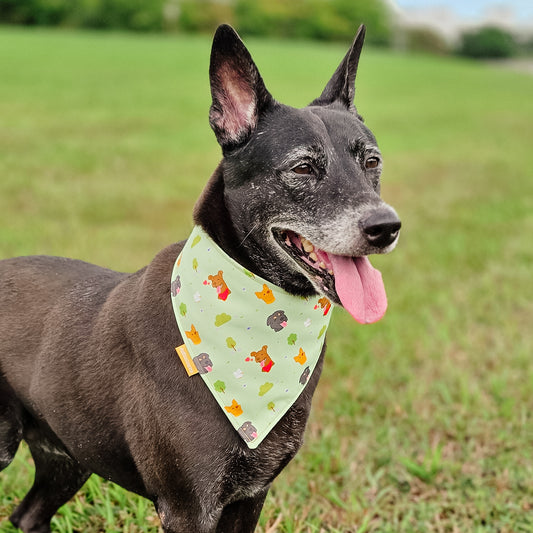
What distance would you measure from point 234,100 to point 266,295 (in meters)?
0.71

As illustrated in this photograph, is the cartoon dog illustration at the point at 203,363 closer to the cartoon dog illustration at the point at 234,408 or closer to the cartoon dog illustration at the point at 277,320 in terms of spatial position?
the cartoon dog illustration at the point at 234,408

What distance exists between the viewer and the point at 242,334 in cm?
246

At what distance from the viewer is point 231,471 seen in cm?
230

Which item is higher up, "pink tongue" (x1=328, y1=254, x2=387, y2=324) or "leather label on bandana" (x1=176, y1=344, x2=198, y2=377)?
"pink tongue" (x1=328, y1=254, x2=387, y2=324)

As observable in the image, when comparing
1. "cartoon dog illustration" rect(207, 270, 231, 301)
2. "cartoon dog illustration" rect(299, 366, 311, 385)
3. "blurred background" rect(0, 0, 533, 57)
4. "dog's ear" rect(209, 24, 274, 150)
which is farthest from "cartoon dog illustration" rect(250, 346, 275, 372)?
"blurred background" rect(0, 0, 533, 57)

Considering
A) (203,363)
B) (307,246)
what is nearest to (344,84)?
(307,246)

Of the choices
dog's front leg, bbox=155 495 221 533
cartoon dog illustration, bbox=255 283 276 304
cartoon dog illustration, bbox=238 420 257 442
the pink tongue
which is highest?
the pink tongue

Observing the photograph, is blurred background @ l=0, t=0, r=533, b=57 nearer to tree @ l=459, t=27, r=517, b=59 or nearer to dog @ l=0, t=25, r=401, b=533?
tree @ l=459, t=27, r=517, b=59

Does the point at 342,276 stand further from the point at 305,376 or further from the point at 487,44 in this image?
the point at 487,44

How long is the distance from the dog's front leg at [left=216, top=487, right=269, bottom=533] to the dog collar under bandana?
0.38 m

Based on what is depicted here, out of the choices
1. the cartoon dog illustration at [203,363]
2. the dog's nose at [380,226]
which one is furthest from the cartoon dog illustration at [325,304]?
the cartoon dog illustration at [203,363]

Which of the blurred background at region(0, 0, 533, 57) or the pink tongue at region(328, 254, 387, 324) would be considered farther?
the blurred background at region(0, 0, 533, 57)

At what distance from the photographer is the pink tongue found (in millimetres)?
2236

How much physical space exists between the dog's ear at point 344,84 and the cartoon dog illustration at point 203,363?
1.15m
